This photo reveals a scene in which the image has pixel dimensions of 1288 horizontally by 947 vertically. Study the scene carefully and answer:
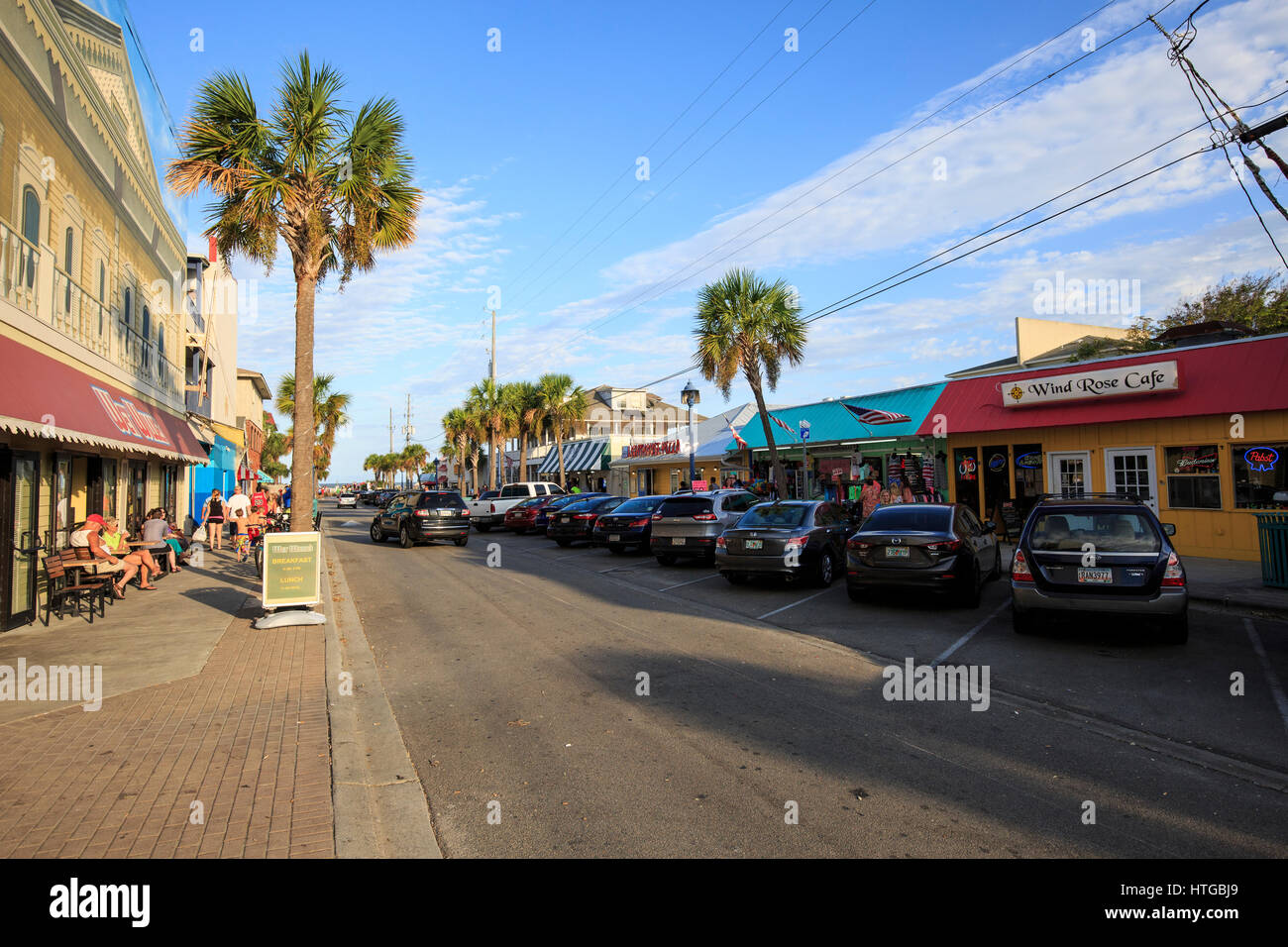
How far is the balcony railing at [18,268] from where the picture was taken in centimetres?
861

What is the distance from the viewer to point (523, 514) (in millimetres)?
28406

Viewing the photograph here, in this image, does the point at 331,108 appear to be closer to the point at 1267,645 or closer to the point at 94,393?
the point at 94,393

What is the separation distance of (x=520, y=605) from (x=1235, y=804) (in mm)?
9280

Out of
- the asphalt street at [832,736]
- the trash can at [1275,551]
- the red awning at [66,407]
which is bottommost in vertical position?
the asphalt street at [832,736]

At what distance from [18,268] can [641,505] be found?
1422 centimetres

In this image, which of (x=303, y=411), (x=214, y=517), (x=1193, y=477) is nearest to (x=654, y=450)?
(x=214, y=517)

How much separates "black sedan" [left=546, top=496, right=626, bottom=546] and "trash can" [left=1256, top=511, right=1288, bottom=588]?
15138mm

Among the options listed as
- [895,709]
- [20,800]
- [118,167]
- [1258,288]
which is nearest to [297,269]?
[118,167]

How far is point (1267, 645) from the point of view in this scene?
27.2 feet

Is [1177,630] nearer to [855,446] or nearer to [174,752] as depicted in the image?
[174,752]

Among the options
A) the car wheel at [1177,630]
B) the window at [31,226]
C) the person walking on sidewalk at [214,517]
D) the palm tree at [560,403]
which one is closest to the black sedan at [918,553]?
the car wheel at [1177,630]

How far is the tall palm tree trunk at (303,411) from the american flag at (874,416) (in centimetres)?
1588

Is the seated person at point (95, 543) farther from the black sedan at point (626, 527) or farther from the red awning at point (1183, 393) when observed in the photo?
the red awning at point (1183, 393)

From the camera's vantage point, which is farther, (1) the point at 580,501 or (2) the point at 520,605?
(1) the point at 580,501
